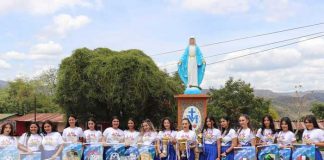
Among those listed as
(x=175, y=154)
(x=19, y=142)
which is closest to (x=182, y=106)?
(x=175, y=154)

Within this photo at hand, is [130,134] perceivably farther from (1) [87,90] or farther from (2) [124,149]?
(1) [87,90]

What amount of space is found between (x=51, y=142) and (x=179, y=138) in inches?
91.2

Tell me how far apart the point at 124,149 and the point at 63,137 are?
116 centimetres

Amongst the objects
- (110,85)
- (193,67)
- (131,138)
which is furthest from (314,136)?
(110,85)

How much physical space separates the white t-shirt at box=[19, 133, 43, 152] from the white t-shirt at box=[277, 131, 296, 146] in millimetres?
4238

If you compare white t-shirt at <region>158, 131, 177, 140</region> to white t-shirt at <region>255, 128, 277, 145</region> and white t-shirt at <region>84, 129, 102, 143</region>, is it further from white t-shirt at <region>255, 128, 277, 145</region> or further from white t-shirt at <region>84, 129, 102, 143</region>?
white t-shirt at <region>255, 128, 277, 145</region>

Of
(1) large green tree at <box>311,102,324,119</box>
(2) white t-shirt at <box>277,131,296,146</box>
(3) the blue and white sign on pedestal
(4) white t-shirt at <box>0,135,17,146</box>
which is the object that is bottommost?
(2) white t-shirt at <box>277,131,296,146</box>

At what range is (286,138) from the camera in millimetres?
7684

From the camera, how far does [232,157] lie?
8000mm

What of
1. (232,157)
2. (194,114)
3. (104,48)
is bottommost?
(232,157)

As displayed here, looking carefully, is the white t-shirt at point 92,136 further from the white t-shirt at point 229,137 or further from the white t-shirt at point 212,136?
the white t-shirt at point 229,137

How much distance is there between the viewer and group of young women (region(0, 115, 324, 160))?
776 centimetres

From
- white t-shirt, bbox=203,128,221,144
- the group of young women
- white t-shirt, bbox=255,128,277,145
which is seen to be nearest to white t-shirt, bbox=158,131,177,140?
the group of young women

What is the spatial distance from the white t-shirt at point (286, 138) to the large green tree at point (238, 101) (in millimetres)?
24146
